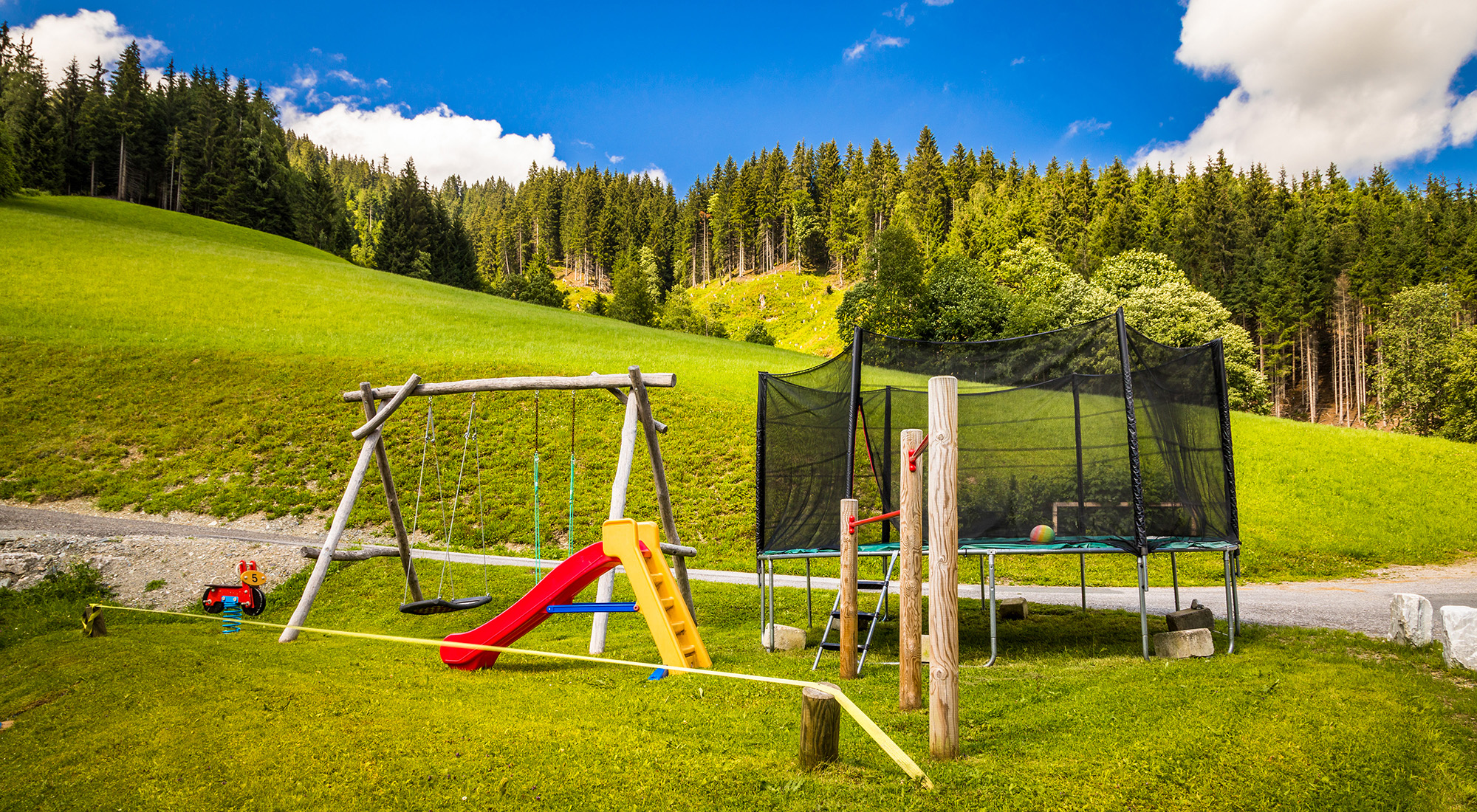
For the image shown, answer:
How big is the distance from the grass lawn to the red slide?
185mm

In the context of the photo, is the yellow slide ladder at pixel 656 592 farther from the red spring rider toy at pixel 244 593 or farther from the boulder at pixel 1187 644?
the red spring rider toy at pixel 244 593

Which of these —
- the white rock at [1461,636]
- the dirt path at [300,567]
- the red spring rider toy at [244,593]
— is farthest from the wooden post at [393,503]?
the white rock at [1461,636]

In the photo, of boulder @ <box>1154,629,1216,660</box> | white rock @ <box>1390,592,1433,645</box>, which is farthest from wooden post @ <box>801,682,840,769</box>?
white rock @ <box>1390,592,1433,645</box>

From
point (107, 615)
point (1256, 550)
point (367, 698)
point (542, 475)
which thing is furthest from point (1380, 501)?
point (107, 615)

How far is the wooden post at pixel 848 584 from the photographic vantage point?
5051mm

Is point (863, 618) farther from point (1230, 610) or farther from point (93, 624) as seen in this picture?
point (93, 624)

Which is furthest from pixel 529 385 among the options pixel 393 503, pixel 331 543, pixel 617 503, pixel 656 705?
pixel 656 705

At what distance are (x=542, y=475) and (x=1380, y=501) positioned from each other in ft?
65.6

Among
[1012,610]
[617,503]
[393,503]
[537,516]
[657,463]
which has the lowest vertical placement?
[1012,610]

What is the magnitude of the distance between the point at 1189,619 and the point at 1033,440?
2.08 m

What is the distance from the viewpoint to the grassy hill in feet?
47.6

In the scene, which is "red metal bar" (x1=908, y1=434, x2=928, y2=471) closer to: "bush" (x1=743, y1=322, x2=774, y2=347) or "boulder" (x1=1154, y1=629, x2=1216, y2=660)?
"boulder" (x1=1154, y1=629, x2=1216, y2=660)

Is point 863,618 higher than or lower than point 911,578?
lower

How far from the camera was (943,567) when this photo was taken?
3.48m
